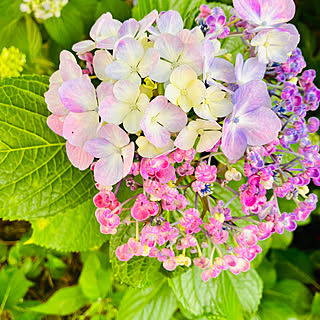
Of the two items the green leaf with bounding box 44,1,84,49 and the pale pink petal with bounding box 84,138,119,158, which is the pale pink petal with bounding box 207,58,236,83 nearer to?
the pale pink petal with bounding box 84,138,119,158

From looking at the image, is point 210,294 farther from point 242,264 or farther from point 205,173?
point 205,173

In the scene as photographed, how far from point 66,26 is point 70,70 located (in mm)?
553

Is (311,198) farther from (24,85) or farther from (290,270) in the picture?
(290,270)

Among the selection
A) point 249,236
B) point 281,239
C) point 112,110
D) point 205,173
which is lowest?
point 281,239

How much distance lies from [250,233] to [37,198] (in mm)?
336

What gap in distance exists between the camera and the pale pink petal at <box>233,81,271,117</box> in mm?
411

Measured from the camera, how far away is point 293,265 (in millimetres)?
1284

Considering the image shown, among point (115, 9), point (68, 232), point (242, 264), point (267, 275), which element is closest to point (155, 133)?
point (242, 264)

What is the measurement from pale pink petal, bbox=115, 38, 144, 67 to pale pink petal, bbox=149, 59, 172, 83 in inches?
1.0

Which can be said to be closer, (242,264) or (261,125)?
(261,125)

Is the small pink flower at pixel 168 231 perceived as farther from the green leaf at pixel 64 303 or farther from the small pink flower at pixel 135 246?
the green leaf at pixel 64 303

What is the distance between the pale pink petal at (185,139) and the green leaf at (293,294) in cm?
89

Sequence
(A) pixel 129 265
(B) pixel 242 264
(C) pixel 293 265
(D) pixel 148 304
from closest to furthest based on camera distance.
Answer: (B) pixel 242 264, (A) pixel 129 265, (D) pixel 148 304, (C) pixel 293 265

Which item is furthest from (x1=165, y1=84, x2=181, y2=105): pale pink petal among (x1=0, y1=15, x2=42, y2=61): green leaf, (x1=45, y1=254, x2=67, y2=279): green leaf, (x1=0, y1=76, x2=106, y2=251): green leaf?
(x1=45, y1=254, x2=67, y2=279): green leaf
